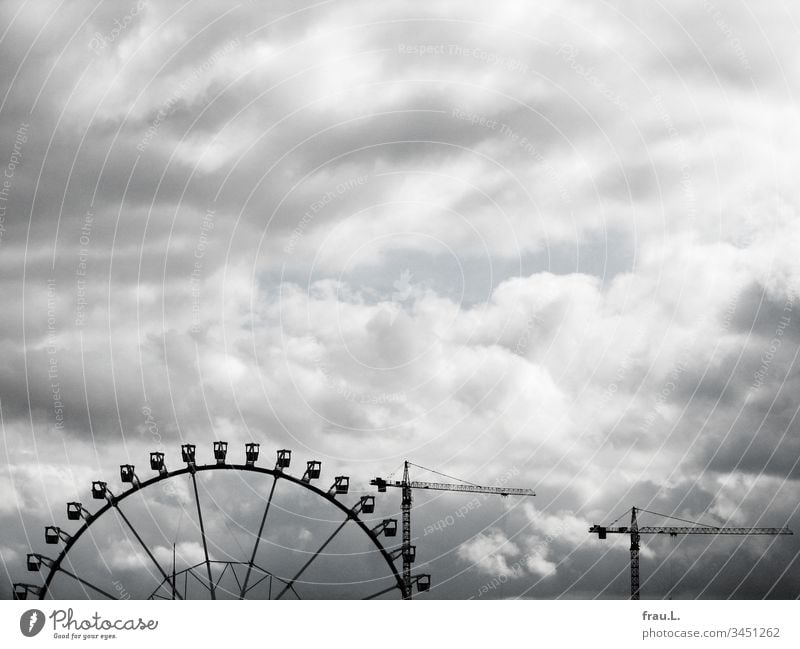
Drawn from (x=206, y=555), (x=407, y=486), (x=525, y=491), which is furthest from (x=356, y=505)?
(x=525, y=491)

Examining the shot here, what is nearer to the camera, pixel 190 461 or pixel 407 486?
pixel 190 461

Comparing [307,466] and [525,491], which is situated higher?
[525,491]

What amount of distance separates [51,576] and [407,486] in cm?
10295

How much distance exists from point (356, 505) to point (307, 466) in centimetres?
518

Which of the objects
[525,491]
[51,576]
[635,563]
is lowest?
[51,576]

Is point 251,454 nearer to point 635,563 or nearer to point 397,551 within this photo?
point 397,551

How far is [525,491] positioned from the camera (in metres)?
197

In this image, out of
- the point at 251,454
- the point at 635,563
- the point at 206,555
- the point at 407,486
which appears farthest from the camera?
the point at 635,563

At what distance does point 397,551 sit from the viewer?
76.1 m
